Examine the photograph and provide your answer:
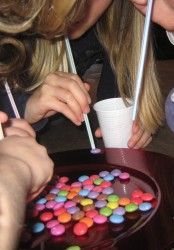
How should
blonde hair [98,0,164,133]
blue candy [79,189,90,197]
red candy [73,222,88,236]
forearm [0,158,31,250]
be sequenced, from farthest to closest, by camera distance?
blonde hair [98,0,164,133] < blue candy [79,189,90,197] < red candy [73,222,88,236] < forearm [0,158,31,250]

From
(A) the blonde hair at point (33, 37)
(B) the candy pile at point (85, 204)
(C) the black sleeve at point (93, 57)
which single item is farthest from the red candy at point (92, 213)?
(C) the black sleeve at point (93, 57)

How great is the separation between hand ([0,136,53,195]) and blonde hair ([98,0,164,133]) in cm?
46

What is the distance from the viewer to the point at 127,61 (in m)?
0.98

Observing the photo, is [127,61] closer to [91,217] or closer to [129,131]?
[129,131]

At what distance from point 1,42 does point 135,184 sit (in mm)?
375

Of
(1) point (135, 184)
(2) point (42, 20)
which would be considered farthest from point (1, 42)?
(1) point (135, 184)

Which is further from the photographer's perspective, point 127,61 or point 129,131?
point 127,61

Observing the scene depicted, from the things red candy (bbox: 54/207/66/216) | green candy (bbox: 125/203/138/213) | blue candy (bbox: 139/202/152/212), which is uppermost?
blue candy (bbox: 139/202/152/212)

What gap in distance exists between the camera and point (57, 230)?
508 millimetres

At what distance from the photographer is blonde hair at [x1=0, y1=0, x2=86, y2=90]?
68cm

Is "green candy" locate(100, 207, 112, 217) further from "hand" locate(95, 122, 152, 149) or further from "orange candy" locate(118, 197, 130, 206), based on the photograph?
"hand" locate(95, 122, 152, 149)

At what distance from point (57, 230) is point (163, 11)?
0.44 m

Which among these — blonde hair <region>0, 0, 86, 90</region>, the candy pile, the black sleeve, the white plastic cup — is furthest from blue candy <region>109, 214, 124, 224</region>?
the black sleeve

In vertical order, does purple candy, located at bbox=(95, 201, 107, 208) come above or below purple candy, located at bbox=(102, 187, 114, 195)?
above
